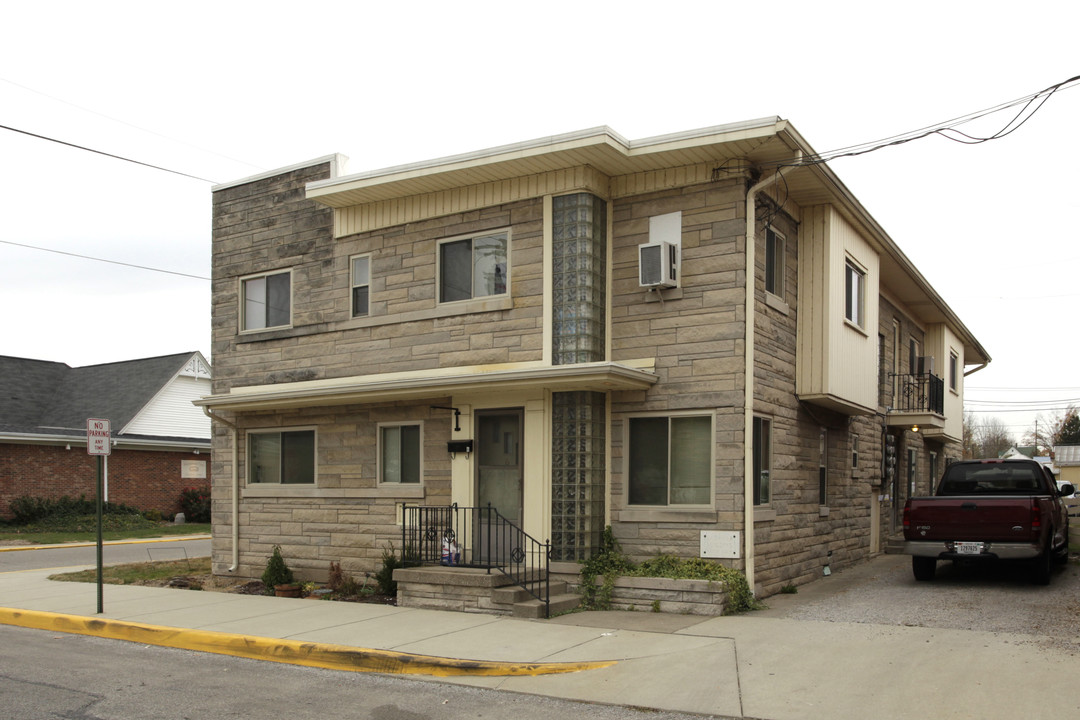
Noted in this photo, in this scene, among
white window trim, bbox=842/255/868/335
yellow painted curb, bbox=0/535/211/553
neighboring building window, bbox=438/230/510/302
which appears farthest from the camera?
→ yellow painted curb, bbox=0/535/211/553

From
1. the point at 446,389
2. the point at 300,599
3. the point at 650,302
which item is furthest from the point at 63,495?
the point at 650,302

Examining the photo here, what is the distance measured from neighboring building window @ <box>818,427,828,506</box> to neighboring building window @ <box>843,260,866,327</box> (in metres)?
1.94

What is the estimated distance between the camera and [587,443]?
12.0 m

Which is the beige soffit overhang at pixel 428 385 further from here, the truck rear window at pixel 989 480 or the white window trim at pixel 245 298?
the truck rear window at pixel 989 480

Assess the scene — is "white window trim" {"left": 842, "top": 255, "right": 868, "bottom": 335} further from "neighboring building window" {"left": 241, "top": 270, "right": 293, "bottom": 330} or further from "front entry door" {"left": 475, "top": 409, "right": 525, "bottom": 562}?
"neighboring building window" {"left": 241, "top": 270, "right": 293, "bottom": 330}

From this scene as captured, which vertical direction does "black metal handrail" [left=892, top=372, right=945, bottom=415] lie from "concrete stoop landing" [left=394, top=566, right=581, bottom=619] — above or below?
above

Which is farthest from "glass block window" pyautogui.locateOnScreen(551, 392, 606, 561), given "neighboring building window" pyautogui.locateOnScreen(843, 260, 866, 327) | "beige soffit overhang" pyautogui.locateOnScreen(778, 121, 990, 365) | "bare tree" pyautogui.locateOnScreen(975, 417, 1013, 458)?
"bare tree" pyautogui.locateOnScreen(975, 417, 1013, 458)

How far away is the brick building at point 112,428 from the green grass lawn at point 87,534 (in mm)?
2085

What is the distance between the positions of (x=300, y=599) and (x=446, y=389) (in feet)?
12.2

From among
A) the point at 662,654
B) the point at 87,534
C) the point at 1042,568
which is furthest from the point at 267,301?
the point at 87,534

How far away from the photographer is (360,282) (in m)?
14.7

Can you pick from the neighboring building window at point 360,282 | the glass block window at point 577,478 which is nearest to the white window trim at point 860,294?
the glass block window at point 577,478

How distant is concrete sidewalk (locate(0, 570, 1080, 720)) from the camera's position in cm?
705

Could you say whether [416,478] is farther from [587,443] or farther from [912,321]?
[912,321]
